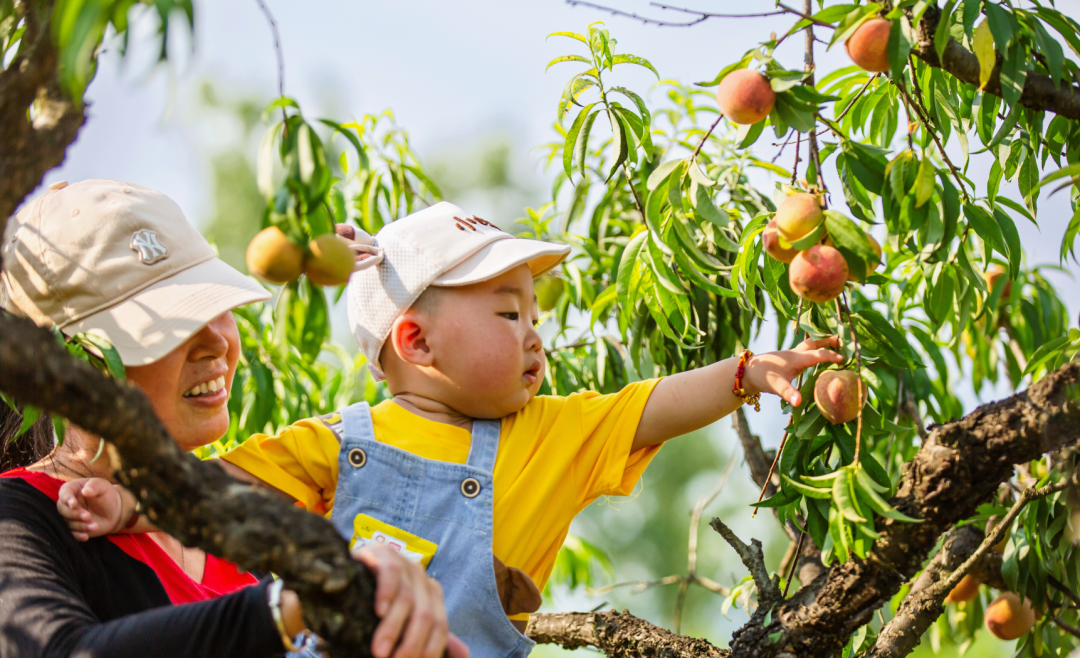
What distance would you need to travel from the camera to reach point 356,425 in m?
1.41

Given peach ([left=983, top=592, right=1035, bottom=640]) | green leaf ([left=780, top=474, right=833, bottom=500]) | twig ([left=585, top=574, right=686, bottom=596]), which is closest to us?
green leaf ([left=780, top=474, right=833, bottom=500])

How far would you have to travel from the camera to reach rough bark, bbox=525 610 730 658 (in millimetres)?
1527

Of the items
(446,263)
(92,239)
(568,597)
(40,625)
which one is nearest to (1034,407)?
(446,263)

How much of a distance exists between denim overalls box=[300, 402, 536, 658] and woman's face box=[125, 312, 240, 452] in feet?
0.67

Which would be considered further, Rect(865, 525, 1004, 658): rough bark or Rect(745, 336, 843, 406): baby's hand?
Rect(865, 525, 1004, 658): rough bark

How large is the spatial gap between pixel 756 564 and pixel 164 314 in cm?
98

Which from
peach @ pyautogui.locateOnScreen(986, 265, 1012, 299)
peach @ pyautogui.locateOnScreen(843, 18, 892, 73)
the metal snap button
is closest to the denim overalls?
the metal snap button

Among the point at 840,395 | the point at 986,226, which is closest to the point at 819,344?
the point at 840,395

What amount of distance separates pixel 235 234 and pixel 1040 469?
42.3 ft

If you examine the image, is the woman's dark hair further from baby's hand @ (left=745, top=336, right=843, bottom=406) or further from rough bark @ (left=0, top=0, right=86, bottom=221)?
baby's hand @ (left=745, top=336, right=843, bottom=406)

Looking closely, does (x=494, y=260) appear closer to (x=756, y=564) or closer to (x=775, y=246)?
(x=775, y=246)

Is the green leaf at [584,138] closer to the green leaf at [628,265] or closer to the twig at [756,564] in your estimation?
the green leaf at [628,265]

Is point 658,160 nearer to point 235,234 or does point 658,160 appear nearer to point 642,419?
point 642,419

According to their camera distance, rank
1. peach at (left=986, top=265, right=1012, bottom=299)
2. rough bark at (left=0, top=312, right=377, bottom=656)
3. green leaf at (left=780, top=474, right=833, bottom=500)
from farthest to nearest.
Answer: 1. peach at (left=986, top=265, right=1012, bottom=299)
2. green leaf at (left=780, top=474, right=833, bottom=500)
3. rough bark at (left=0, top=312, right=377, bottom=656)
